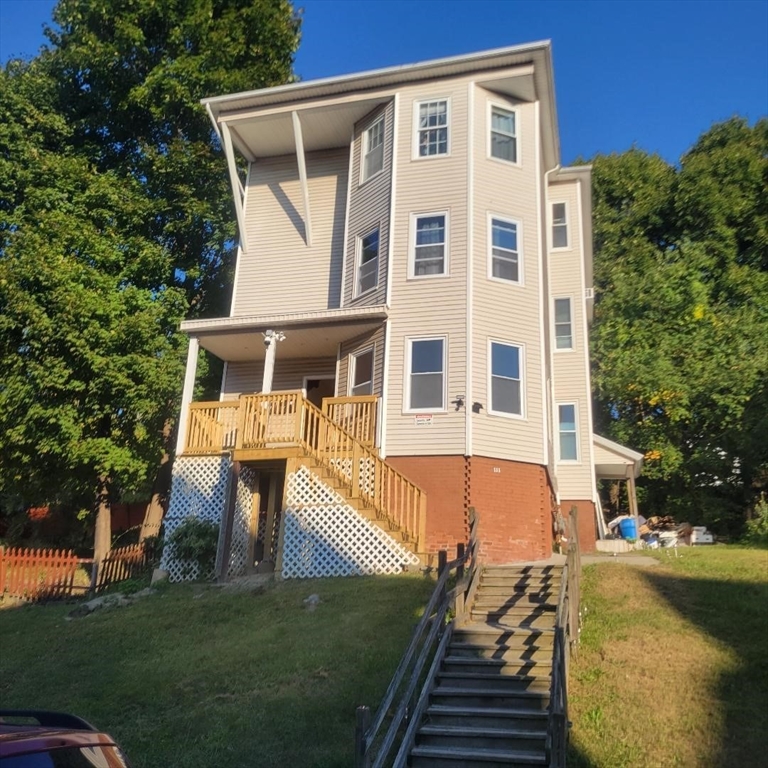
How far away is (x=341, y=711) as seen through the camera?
840 centimetres

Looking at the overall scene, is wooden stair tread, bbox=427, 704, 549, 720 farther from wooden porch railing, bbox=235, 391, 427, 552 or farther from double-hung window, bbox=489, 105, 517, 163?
double-hung window, bbox=489, 105, 517, 163

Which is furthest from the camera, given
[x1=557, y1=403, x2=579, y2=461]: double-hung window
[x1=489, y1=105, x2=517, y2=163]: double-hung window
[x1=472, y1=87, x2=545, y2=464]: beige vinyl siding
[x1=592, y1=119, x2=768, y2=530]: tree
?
[x1=592, y1=119, x2=768, y2=530]: tree

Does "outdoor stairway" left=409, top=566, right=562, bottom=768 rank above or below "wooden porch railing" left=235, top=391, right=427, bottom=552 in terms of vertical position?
below

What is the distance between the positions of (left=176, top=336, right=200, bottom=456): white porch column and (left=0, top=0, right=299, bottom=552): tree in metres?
3.10

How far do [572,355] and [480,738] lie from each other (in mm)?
16046

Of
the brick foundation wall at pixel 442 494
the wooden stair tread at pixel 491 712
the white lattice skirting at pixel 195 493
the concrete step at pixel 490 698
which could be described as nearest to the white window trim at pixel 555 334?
the brick foundation wall at pixel 442 494

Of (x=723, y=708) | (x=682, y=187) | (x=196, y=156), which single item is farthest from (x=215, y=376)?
(x=682, y=187)

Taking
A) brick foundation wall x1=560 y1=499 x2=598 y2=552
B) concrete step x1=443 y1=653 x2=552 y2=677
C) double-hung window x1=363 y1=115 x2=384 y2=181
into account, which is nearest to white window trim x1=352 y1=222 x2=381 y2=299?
double-hung window x1=363 y1=115 x2=384 y2=181

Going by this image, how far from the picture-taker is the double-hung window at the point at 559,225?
23312 millimetres

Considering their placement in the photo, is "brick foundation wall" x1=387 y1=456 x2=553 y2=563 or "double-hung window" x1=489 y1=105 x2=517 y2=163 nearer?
"brick foundation wall" x1=387 y1=456 x2=553 y2=563

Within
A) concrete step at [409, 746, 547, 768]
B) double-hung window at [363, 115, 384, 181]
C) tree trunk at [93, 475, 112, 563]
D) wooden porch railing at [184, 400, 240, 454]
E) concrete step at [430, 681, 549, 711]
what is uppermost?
double-hung window at [363, 115, 384, 181]

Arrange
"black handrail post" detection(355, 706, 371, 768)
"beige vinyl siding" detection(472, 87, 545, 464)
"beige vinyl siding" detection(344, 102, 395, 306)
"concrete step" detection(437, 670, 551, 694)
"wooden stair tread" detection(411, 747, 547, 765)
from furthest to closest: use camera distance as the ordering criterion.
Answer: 1. "beige vinyl siding" detection(344, 102, 395, 306)
2. "beige vinyl siding" detection(472, 87, 545, 464)
3. "concrete step" detection(437, 670, 551, 694)
4. "wooden stair tread" detection(411, 747, 547, 765)
5. "black handrail post" detection(355, 706, 371, 768)

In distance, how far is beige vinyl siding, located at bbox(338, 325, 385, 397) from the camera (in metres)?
16.5

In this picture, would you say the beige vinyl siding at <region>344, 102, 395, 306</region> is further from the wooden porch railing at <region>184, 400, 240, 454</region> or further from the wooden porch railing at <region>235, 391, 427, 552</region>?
the wooden porch railing at <region>184, 400, 240, 454</region>
